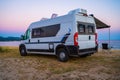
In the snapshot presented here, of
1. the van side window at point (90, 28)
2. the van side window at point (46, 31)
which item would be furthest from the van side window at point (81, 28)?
the van side window at point (46, 31)

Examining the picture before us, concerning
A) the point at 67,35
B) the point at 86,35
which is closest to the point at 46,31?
the point at 67,35

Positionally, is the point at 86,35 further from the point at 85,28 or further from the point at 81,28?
the point at 81,28

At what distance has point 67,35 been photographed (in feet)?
27.4

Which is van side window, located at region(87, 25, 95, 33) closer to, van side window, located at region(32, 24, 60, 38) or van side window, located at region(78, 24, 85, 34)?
van side window, located at region(78, 24, 85, 34)

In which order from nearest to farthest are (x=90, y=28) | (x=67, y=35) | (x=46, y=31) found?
1. (x=67, y=35)
2. (x=90, y=28)
3. (x=46, y=31)

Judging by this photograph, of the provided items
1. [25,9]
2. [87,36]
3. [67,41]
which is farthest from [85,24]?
[25,9]

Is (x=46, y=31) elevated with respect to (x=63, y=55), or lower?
elevated

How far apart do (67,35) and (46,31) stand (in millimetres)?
2010

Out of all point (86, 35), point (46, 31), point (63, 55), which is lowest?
point (63, 55)

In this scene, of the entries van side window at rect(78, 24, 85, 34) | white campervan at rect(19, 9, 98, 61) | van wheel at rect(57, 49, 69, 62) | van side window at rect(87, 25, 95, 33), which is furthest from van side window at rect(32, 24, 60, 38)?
van side window at rect(87, 25, 95, 33)

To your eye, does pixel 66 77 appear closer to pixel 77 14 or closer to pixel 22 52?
pixel 77 14

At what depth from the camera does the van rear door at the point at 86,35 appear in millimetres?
8227

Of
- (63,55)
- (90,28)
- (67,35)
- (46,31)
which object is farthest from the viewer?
(46,31)

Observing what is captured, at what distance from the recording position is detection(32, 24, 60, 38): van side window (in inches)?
363
